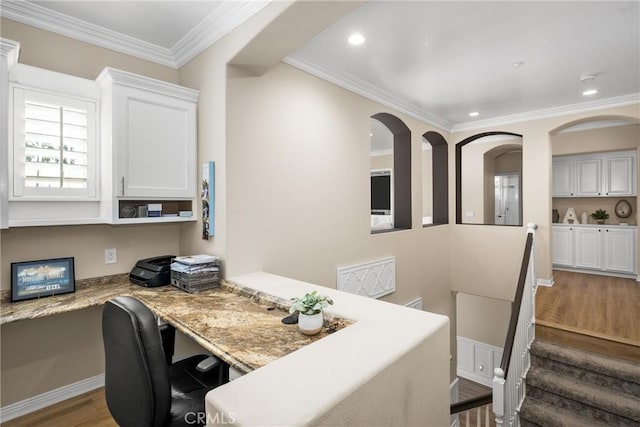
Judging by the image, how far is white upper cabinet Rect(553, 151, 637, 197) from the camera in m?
5.80

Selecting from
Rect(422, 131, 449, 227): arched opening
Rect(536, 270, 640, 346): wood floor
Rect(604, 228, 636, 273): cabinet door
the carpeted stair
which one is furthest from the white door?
the carpeted stair

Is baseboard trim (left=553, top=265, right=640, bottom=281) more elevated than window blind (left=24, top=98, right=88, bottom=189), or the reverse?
window blind (left=24, top=98, right=88, bottom=189)

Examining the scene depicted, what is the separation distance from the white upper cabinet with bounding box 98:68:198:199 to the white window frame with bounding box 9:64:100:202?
0.11 meters

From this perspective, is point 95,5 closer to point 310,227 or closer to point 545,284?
point 310,227

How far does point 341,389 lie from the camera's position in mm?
1059

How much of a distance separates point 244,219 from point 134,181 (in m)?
0.84

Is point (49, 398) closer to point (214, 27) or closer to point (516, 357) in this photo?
point (214, 27)

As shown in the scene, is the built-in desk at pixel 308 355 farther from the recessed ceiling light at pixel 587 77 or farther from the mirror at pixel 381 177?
the mirror at pixel 381 177

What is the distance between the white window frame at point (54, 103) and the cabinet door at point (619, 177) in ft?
26.0

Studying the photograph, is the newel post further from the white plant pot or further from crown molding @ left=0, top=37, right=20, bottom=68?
crown molding @ left=0, top=37, right=20, bottom=68

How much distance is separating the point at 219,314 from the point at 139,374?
59 centimetres

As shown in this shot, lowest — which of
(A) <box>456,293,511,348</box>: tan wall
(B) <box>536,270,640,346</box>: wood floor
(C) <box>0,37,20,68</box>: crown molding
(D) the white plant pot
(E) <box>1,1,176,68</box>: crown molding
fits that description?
(A) <box>456,293,511,348</box>: tan wall

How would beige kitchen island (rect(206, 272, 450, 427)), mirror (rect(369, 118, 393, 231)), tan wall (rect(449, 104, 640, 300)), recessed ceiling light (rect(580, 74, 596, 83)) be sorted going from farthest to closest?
mirror (rect(369, 118, 393, 231)) → tan wall (rect(449, 104, 640, 300)) → recessed ceiling light (rect(580, 74, 596, 83)) → beige kitchen island (rect(206, 272, 450, 427))

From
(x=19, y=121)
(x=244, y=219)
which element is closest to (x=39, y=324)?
(x=19, y=121)
